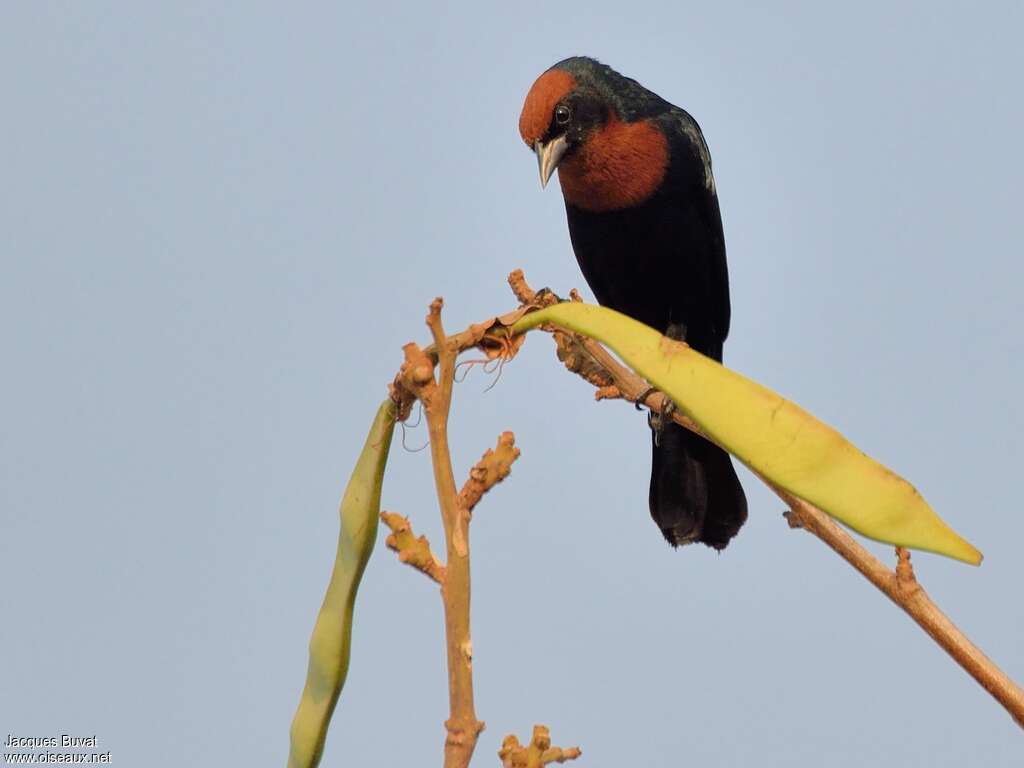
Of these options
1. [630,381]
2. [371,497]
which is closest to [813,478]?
[371,497]

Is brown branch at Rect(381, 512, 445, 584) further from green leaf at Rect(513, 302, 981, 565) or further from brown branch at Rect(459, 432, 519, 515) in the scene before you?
green leaf at Rect(513, 302, 981, 565)

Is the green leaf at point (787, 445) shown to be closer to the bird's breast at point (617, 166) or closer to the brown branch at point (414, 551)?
the brown branch at point (414, 551)

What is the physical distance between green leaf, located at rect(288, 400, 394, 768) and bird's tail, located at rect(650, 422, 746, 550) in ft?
9.05

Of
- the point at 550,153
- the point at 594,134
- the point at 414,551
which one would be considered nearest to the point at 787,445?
the point at 414,551

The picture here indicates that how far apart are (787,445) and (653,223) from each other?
111 inches

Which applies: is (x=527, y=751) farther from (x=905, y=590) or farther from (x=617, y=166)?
(x=617, y=166)

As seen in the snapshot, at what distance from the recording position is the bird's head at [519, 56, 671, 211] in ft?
12.8

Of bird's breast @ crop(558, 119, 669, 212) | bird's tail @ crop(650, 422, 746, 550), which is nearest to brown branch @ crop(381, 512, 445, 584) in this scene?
bird's breast @ crop(558, 119, 669, 212)

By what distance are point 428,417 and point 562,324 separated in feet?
0.85

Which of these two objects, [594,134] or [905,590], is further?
[594,134]

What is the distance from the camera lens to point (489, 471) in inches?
58.4

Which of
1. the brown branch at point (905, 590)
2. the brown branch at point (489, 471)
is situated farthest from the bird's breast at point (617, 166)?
the brown branch at point (489, 471)

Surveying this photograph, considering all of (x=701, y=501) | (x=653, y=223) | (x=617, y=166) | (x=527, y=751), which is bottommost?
(x=527, y=751)

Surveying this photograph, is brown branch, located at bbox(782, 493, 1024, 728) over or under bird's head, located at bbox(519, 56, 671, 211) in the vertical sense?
under
